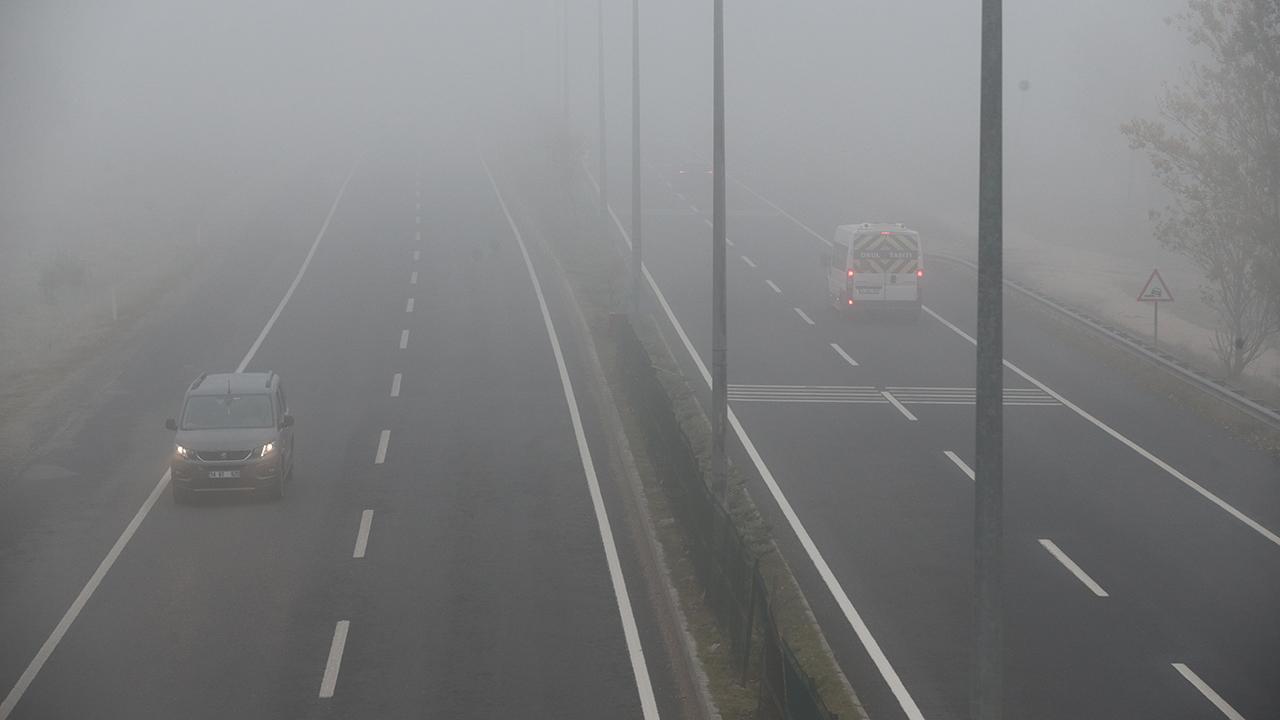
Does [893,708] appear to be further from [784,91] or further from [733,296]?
[784,91]

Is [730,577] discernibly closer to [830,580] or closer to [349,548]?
[830,580]

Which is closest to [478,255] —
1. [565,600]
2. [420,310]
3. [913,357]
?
[420,310]

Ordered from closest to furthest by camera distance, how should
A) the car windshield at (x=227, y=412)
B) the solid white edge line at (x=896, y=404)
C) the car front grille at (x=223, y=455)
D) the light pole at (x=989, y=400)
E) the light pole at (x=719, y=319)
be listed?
the light pole at (x=989, y=400) < the light pole at (x=719, y=319) < the car front grille at (x=223, y=455) < the car windshield at (x=227, y=412) < the solid white edge line at (x=896, y=404)

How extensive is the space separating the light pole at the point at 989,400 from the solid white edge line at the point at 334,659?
670 cm

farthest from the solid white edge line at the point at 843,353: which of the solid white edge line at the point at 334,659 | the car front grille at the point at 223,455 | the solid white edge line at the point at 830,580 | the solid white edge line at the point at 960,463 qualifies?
the solid white edge line at the point at 334,659

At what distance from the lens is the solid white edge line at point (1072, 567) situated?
56.9ft

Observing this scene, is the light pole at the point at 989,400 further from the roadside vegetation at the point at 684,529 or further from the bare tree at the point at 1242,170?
the bare tree at the point at 1242,170

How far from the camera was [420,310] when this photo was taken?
38.7 m

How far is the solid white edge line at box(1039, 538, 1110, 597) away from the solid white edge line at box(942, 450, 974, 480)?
11.4 ft

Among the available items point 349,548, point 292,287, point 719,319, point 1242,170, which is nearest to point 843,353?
point 1242,170

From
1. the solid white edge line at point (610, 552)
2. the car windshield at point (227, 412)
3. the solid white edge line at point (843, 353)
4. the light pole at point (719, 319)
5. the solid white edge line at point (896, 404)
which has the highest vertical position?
the light pole at point (719, 319)

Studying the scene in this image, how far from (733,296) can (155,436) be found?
65.8 ft

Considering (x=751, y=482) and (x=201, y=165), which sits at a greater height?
(x=201, y=165)

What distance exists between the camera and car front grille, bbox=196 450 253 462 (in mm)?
20781
